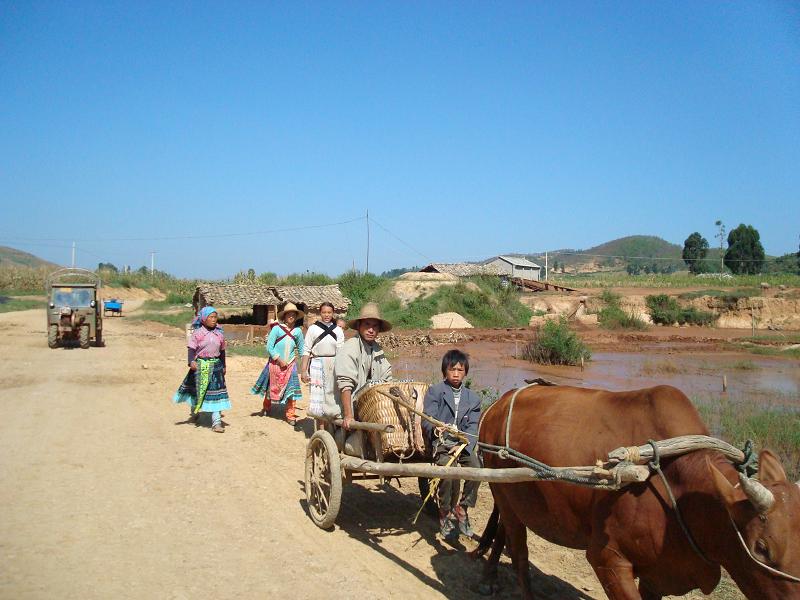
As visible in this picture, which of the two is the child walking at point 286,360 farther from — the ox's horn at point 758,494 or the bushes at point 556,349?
the bushes at point 556,349

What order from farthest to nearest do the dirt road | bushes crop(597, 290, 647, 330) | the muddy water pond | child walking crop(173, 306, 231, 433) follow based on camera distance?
bushes crop(597, 290, 647, 330)
the muddy water pond
child walking crop(173, 306, 231, 433)
the dirt road

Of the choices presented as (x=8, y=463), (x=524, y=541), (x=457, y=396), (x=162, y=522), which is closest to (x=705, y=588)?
(x=524, y=541)

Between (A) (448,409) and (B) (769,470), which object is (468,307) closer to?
(A) (448,409)

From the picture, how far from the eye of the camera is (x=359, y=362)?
6.18 meters

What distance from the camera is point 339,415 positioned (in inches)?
248

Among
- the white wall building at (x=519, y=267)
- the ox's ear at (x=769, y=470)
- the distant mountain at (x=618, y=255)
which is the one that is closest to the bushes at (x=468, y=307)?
the white wall building at (x=519, y=267)

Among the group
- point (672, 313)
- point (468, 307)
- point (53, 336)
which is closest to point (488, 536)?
point (53, 336)

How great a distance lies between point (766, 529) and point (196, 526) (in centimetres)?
452

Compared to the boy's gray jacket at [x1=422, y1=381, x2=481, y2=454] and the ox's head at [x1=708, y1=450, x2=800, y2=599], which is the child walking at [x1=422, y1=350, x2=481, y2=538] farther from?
the ox's head at [x1=708, y1=450, x2=800, y2=599]

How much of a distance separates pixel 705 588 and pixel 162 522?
4364 millimetres

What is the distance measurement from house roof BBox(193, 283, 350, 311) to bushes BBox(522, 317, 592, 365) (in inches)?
362

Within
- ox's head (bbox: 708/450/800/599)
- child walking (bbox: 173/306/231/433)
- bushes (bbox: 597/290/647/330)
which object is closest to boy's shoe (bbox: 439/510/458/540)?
ox's head (bbox: 708/450/800/599)

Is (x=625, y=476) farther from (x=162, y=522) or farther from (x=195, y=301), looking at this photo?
(x=195, y=301)

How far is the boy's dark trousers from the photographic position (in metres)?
4.94
